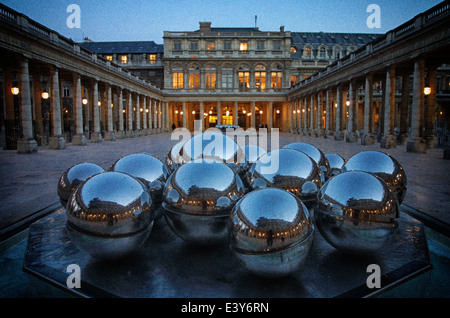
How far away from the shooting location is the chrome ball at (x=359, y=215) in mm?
3154

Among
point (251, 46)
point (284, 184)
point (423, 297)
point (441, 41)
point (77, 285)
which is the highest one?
point (251, 46)

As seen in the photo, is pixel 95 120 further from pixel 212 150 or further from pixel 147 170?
pixel 147 170

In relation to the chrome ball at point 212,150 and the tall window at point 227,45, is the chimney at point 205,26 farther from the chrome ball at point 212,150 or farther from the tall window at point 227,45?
the chrome ball at point 212,150

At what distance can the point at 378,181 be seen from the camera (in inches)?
134

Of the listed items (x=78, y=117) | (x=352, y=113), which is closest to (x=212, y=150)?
(x=78, y=117)

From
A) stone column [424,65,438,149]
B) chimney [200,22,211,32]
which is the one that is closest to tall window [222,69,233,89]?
chimney [200,22,211,32]

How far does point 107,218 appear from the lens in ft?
9.80

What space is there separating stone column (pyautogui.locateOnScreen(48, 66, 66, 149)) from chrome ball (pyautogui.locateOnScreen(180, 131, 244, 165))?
18.9m

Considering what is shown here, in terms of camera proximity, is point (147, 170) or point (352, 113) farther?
point (352, 113)

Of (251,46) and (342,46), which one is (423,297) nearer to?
(251,46)

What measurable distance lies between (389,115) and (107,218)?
80.5 ft

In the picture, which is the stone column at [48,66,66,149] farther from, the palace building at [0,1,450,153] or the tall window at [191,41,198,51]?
the tall window at [191,41,198,51]

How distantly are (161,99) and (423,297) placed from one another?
192 ft
